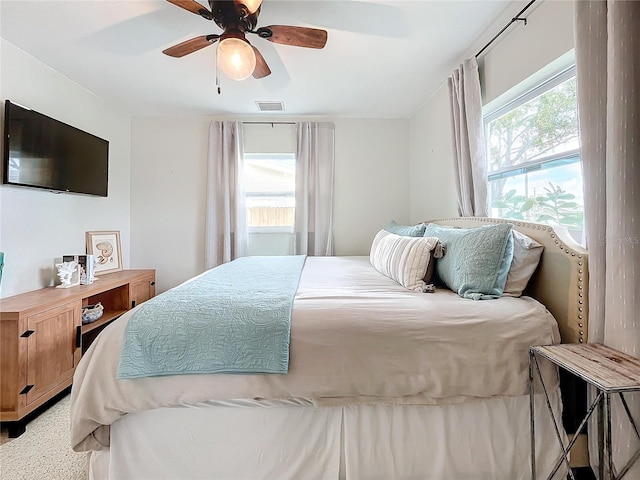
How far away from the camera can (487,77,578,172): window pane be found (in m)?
1.67

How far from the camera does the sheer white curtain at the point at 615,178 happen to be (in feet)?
3.37

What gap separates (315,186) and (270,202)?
591mm

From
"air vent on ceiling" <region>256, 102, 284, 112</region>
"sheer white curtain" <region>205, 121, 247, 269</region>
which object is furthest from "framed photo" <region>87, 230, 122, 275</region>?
"air vent on ceiling" <region>256, 102, 284, 112</region>

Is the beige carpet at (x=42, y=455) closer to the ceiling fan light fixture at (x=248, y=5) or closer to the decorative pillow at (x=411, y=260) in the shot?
the decorative pillow at (x=411, y=260)

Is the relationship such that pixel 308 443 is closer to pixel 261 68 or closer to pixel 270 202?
pixel 261 68

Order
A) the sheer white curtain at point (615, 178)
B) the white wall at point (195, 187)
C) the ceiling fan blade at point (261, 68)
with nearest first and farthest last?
the sheer white curtain at point (615, 178), the ceiling fan blade at point (261, 68), the white wall at point (195, 187)

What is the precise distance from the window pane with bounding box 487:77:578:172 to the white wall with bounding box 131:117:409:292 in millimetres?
1452

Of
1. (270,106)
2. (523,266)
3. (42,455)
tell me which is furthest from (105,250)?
(523,266)

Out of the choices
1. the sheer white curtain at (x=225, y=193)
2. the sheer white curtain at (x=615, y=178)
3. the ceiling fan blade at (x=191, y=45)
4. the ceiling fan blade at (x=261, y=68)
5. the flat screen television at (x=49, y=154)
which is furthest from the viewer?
the sheer white curtain at (x=225, y=193)

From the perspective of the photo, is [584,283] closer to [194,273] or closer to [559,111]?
[559,111]

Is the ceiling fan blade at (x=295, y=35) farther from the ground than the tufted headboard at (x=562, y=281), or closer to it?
farther from the ground

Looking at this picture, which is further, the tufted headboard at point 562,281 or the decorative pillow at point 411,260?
the decorative pillow at point 411,260

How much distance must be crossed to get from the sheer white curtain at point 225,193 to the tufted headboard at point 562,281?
9.34 feet

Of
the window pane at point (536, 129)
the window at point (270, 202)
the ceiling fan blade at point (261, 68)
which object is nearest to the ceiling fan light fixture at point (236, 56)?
the ceiling fan blade at point (261, 68)
